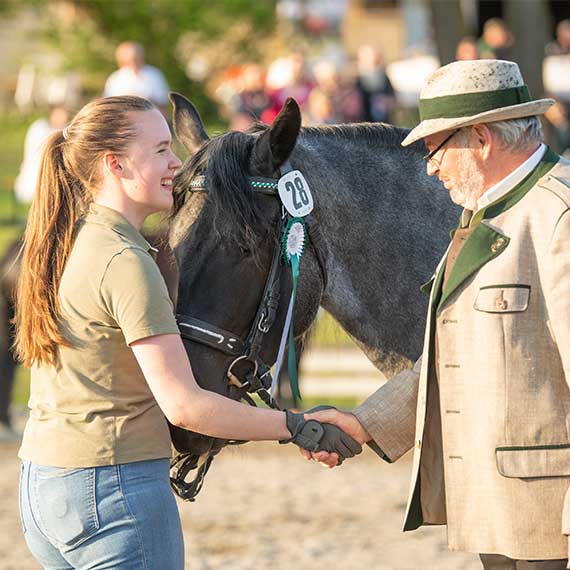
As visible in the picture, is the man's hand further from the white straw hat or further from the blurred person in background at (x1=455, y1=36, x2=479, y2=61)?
the blurred person in background at (x1=455, y1=36, x2=479, y2=61)

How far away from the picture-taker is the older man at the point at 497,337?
→ 2.73 meters

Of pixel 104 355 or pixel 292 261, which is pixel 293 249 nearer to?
pixel 292 261

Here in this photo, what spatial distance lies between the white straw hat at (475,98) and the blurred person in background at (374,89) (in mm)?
9297

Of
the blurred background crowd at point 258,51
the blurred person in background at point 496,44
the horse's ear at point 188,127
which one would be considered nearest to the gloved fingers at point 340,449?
the horse's ear at point 188,127

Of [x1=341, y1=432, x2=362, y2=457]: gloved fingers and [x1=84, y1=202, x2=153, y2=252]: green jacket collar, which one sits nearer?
[x1=84, y1=202, x2=153, y2=252]: green jacket collar

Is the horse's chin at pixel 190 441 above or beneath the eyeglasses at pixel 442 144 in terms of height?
beneath

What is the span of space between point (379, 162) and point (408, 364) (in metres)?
0.67

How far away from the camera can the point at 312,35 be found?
26.3 metres

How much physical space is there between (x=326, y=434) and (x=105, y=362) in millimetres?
647

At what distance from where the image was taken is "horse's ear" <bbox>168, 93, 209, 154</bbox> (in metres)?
3.98

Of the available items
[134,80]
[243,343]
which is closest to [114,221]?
[243,343]

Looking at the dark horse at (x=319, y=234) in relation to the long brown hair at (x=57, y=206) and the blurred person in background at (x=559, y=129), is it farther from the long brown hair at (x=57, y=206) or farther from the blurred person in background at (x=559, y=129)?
the blurred person in background at (x=559, y=129)

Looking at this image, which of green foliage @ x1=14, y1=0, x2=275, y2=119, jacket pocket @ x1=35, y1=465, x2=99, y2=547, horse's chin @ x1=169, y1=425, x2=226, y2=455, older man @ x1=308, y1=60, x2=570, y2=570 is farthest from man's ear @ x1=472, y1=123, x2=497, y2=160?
green foliage @ x1=14, y1=0, x2=275, y2=119

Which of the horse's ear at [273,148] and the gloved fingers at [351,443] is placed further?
the horse's ear at [273,148]
